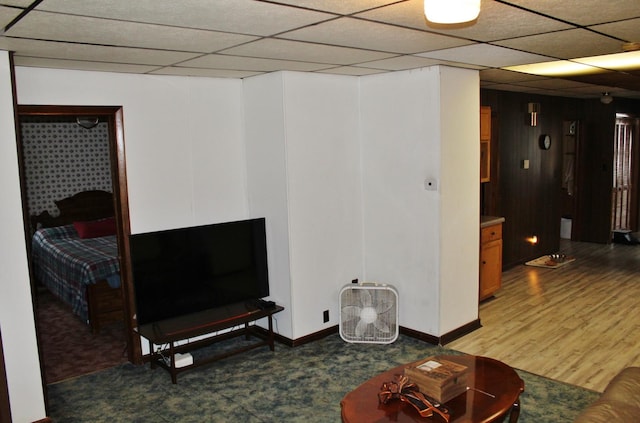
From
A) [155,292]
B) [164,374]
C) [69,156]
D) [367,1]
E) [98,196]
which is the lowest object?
[164,374]

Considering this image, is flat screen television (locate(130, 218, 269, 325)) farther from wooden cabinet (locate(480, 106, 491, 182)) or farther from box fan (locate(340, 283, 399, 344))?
wooden cabinet (locate(480, 106, 491, 182))

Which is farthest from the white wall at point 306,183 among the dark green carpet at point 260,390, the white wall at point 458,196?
the white wall at point 458,196

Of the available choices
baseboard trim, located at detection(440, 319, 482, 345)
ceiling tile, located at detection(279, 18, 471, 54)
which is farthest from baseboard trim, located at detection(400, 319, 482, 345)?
ceiling tile, located at detection(279, 18, 471, 54)

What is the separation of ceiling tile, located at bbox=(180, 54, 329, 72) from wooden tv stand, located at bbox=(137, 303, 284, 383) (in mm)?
1941

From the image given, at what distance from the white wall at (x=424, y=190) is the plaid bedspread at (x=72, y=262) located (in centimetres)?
267

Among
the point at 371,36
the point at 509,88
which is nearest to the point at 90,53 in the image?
the point at 371,36

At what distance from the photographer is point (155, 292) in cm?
416

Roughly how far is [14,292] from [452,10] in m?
3.01

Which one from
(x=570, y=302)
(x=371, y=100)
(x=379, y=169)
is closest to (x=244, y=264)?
(x=379, y=169)

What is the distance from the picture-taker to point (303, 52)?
3.51 m

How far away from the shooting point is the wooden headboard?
7.10m

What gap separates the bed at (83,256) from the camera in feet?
17.4

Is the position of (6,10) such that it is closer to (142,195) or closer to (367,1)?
(367,1)

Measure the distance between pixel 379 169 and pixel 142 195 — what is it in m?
2.05
